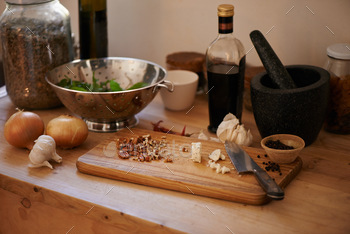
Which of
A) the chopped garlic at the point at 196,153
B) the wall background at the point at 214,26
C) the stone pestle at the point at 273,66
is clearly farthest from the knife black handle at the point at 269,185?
the wall background at the point at 214,26

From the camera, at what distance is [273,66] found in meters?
1.02

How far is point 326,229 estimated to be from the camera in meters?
0.77

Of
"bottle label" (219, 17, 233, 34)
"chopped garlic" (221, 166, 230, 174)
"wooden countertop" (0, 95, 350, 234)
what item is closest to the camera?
"wooden countertop" (0, 95, 350, 234)

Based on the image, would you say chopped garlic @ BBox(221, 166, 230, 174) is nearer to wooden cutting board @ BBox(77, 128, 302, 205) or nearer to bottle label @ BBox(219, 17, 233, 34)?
wooden cutting board @ BBox(77, 128, 302, 205)

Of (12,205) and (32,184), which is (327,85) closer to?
(32,184)

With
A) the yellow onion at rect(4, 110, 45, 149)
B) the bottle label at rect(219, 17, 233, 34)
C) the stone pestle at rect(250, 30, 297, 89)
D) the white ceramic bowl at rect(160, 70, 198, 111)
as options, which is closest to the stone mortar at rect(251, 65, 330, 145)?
the stone pestle at rect(250, 30, 297, 89)

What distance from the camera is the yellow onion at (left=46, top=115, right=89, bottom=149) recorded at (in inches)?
40.7

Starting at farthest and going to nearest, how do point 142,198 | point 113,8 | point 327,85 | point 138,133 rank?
point 113,8
point 138,133
point 327,85
point 142,198

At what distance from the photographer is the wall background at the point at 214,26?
Answer: 118 centimetres

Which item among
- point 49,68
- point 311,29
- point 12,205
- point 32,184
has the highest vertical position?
point 311,29

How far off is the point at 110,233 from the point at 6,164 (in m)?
0.31

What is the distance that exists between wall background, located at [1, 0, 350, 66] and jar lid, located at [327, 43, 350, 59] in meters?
0.11

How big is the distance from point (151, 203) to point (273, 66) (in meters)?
0.42

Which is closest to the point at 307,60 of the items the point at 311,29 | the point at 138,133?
the point at 311,29
